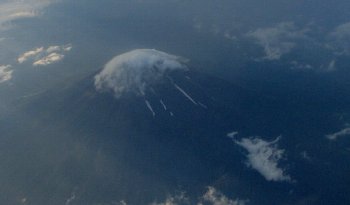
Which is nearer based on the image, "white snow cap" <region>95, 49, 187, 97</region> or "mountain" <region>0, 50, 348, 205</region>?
"mountain" <region>0, 50, 348, 205</region>

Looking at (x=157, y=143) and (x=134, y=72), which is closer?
(x=157, y=143)

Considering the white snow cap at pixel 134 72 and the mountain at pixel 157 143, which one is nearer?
the mountain at pixel 157 143

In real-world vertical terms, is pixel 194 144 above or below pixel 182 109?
below

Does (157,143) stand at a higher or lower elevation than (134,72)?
lower

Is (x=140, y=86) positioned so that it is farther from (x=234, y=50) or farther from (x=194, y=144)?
(x=234, y=50)

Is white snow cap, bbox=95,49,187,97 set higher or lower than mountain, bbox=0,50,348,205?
higher

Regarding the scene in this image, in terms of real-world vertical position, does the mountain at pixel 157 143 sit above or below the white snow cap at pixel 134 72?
below

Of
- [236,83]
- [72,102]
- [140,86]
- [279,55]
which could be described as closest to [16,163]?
[72,102]

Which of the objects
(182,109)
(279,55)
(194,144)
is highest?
(279,55)
